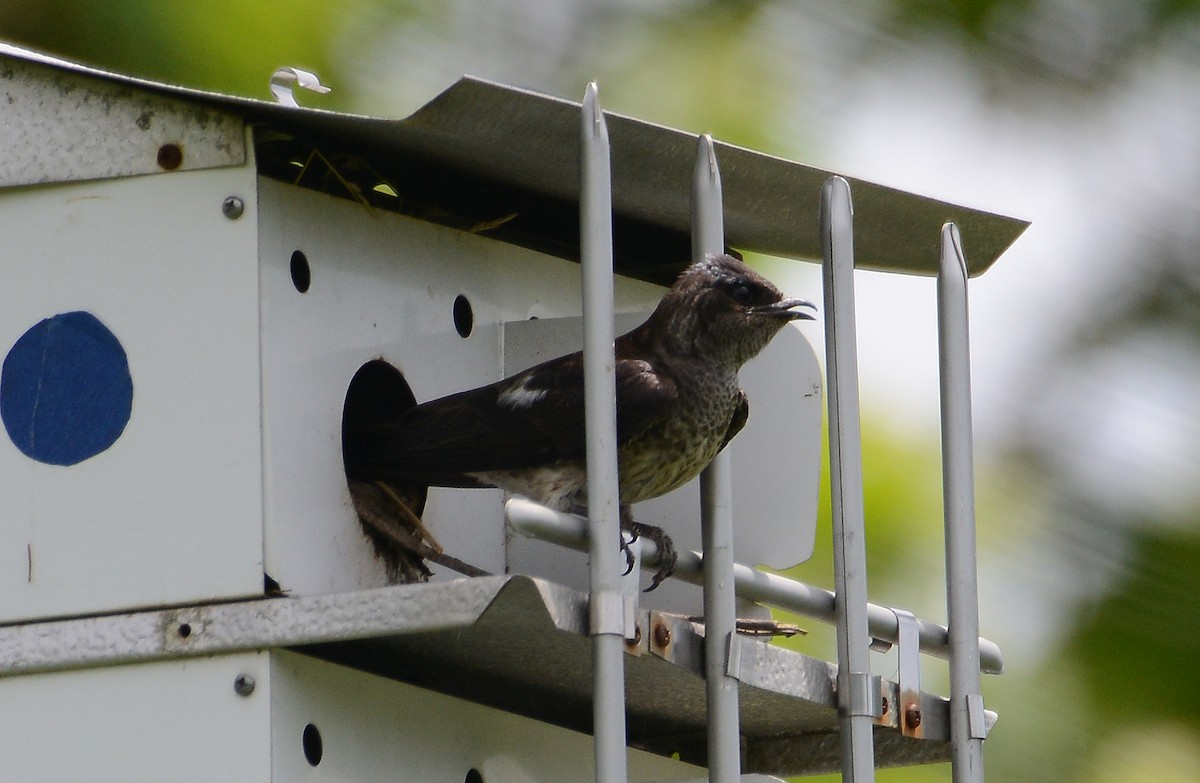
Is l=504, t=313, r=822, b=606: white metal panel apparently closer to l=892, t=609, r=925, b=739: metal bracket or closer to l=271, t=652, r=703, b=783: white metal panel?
l=271, t=652, r=703, b=783: white metal panel

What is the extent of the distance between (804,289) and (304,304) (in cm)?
306

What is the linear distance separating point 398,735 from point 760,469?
1.18 m

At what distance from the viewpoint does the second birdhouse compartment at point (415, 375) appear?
4344 millimetres

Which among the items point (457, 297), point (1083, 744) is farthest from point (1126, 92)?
point (457, 297)

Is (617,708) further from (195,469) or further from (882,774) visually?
(882,774)

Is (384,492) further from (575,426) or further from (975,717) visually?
(975,717)

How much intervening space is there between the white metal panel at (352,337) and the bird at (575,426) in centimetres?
17

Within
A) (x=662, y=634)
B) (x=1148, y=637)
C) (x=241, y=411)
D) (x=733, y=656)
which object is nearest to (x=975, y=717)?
(x=733, y=656)

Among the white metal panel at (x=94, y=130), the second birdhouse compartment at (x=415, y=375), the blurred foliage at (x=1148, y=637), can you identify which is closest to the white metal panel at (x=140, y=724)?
the second birdhouse compartment at (x=415, y=375)

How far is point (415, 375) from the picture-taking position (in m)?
4.88

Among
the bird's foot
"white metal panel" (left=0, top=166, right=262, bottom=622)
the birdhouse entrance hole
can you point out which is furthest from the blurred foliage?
"white metal panel" (left=0, top=166, right=262, bottom=622)

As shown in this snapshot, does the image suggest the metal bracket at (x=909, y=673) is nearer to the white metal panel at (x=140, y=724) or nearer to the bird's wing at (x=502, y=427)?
the bird's wing at (x=502, y=427)

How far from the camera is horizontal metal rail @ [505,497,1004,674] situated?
3771 mm

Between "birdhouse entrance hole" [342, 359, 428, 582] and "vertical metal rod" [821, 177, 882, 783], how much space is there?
888 millimetres
